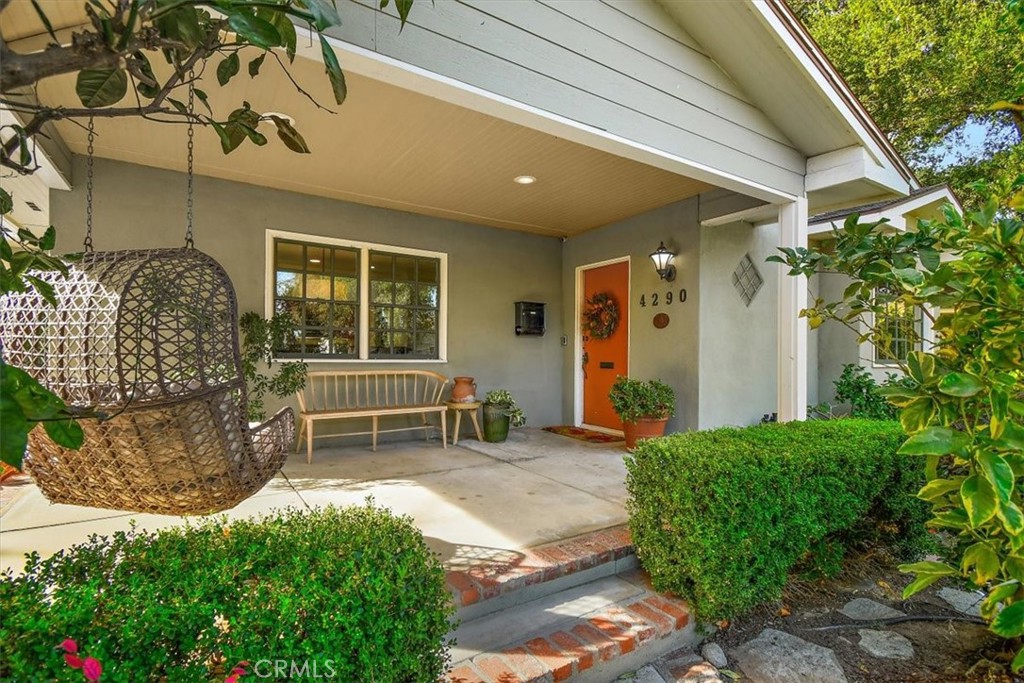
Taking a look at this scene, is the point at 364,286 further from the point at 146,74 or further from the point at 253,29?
the point at 253,29

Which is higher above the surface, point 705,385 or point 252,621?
point 705,385

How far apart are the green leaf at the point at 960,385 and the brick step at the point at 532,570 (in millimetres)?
1652

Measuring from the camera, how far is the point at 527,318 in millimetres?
6410

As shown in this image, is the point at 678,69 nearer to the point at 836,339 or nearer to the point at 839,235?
the point at 839,235

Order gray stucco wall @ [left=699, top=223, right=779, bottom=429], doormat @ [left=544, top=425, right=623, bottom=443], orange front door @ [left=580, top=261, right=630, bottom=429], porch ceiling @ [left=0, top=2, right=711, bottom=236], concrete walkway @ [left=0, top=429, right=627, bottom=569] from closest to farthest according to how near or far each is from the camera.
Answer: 1. concrete walkway @ [left=0, top=429, right=627, bottom=569]
2. porch ceiling @ [left=0, top=2, right=711, bottom=236]
3. gray stucco wall @ [left=699, top=223, right=779, bottom=429]
4. doormat @ [left=544, top=425, right=623, bottom=443]
5. orange front door @ [left=580, top=261, right=630, bottom=429]

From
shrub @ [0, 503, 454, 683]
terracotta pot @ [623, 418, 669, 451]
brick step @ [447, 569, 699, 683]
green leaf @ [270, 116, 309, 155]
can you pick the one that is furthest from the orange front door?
green leaf @ [270, 116, 309, 155]

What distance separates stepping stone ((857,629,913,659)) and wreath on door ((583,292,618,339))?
410 centimetres

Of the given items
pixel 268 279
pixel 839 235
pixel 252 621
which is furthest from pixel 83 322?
pixel 268 279

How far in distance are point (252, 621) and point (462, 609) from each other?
1.06 meters

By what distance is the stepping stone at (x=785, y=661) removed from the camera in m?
2.06

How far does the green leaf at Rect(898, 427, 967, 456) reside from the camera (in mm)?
1363

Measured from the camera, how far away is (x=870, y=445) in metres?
2.80

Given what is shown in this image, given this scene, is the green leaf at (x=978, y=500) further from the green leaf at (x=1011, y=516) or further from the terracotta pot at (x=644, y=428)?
the terracotta pot at (x=644, y=428)

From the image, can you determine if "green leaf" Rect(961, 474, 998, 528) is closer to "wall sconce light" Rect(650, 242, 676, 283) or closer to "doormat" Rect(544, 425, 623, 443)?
"wall sconce light" Rect(650, 242, 676, 283)
